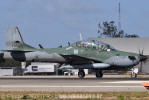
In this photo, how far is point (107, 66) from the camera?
4609 centimetres

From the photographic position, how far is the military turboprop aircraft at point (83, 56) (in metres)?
45.4

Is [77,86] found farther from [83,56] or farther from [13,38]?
[13,38]

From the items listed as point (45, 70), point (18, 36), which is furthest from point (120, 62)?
point (45, 70)

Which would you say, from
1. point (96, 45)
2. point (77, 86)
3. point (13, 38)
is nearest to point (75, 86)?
point (77, 86)

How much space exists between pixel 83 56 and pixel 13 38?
917 centimetres

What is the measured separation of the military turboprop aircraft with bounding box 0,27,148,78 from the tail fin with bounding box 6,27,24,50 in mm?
1192

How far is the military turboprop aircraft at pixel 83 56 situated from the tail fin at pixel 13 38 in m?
1.19

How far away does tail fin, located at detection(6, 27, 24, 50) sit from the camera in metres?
51.3

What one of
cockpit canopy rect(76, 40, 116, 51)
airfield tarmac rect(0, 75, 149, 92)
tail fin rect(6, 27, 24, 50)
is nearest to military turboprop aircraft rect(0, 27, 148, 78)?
cockpit canopy rect(76, 40, 116, 51)

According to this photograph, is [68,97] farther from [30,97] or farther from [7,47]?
[7,47]

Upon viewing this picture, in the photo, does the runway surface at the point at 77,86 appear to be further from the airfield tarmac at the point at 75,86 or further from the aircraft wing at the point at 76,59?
the aircraft wing at the point at 76,59

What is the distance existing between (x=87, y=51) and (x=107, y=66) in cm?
262

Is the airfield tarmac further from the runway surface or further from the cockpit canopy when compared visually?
the cockpit canopy

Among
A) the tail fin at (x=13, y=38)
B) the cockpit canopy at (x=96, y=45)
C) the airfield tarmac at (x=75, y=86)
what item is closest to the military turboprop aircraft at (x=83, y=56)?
the cockpit canopy at (x=96, y=45)
